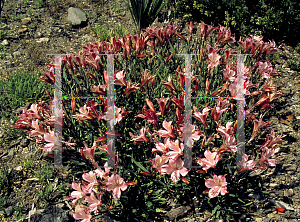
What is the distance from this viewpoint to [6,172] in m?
2.88

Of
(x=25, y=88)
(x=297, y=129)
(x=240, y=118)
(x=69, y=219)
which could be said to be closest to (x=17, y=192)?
(x=69, y=219)

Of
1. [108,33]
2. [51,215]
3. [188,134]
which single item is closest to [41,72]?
[108,33]

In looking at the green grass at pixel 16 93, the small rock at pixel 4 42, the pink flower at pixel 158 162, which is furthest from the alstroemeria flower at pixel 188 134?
the small rock at pixel 4 42

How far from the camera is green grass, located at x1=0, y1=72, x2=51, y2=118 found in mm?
3666

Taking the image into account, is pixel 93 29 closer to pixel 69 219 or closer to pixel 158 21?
pixel 158 21

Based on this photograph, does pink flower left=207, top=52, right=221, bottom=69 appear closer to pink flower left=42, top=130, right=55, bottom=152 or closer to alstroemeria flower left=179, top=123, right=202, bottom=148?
alstroemeria flower left=179, top=123, right=202, bottom=148

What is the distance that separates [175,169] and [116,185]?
1.71 ft

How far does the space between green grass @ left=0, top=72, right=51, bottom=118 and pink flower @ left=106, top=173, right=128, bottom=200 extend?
96.4 inches

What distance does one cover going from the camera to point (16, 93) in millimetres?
3656

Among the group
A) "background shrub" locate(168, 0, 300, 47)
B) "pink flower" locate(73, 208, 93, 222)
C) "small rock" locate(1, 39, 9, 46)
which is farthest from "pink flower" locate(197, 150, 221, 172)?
"small rock" locate(1, 39, 9, 46)

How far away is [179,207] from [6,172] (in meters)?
2.19

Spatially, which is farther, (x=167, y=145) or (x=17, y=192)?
(x=17, y=192)

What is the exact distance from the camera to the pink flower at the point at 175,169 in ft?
6.23

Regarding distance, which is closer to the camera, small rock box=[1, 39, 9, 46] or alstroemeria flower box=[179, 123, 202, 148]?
alstroemeria flower box=[179, 123, 202, 148]
